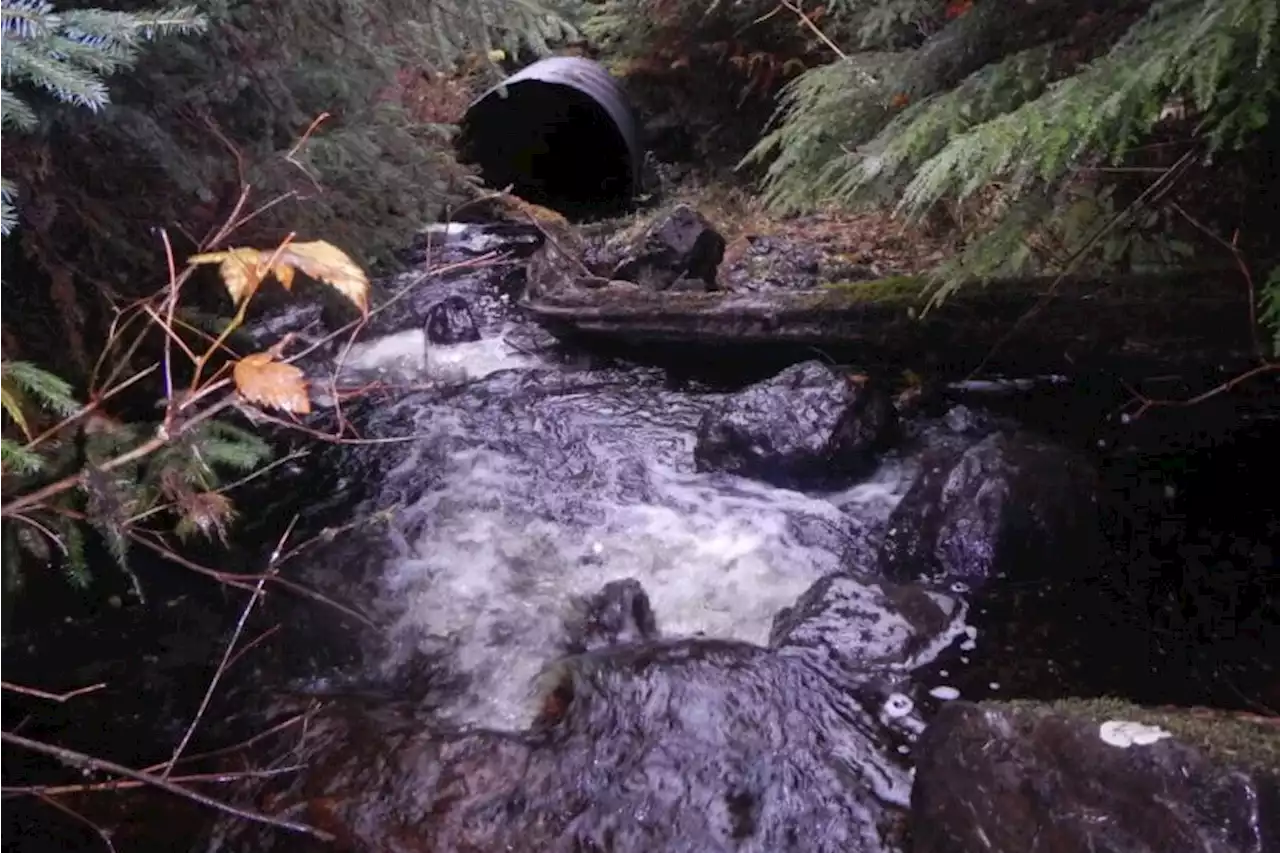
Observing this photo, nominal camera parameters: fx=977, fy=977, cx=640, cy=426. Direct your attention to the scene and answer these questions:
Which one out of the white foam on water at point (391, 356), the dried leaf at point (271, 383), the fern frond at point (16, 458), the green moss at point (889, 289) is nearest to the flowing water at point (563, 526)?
the white foam on water at point (391, 356)

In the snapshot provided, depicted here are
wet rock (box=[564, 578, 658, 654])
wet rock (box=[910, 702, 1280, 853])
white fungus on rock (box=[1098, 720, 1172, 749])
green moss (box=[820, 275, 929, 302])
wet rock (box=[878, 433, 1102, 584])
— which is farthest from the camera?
green moss (box=[820, 275, 929, 302])

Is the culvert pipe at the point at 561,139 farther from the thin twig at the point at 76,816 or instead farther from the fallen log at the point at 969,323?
the thin twig at the point at 76,816

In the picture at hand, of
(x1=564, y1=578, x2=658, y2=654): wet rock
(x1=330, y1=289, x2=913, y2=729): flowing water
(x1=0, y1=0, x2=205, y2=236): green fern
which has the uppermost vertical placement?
(x1=0, y1=0, x2=205, y2=236): green fern

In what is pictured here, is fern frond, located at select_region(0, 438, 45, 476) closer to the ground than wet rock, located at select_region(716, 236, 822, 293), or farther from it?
farther from it

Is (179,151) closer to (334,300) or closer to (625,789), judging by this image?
(334,300)

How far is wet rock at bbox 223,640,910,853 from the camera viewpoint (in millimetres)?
2688

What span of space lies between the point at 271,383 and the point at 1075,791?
83.2 inches

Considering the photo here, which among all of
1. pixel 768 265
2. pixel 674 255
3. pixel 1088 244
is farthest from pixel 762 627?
pixel 768 265

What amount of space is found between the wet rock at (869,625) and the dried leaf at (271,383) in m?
1.80

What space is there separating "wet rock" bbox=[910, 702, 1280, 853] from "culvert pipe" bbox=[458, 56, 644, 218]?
6.83m

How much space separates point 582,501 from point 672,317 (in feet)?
4.46

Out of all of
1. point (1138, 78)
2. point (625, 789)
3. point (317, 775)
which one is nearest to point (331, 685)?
point (317, 775)

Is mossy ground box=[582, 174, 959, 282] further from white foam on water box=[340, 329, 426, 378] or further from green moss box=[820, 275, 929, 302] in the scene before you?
white foam on water box=[340, 329, 426, 378]

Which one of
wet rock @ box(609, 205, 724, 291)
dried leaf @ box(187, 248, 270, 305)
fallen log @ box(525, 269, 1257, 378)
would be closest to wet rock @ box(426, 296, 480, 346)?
fallen log @ box(525, 269, 1257, 378)
